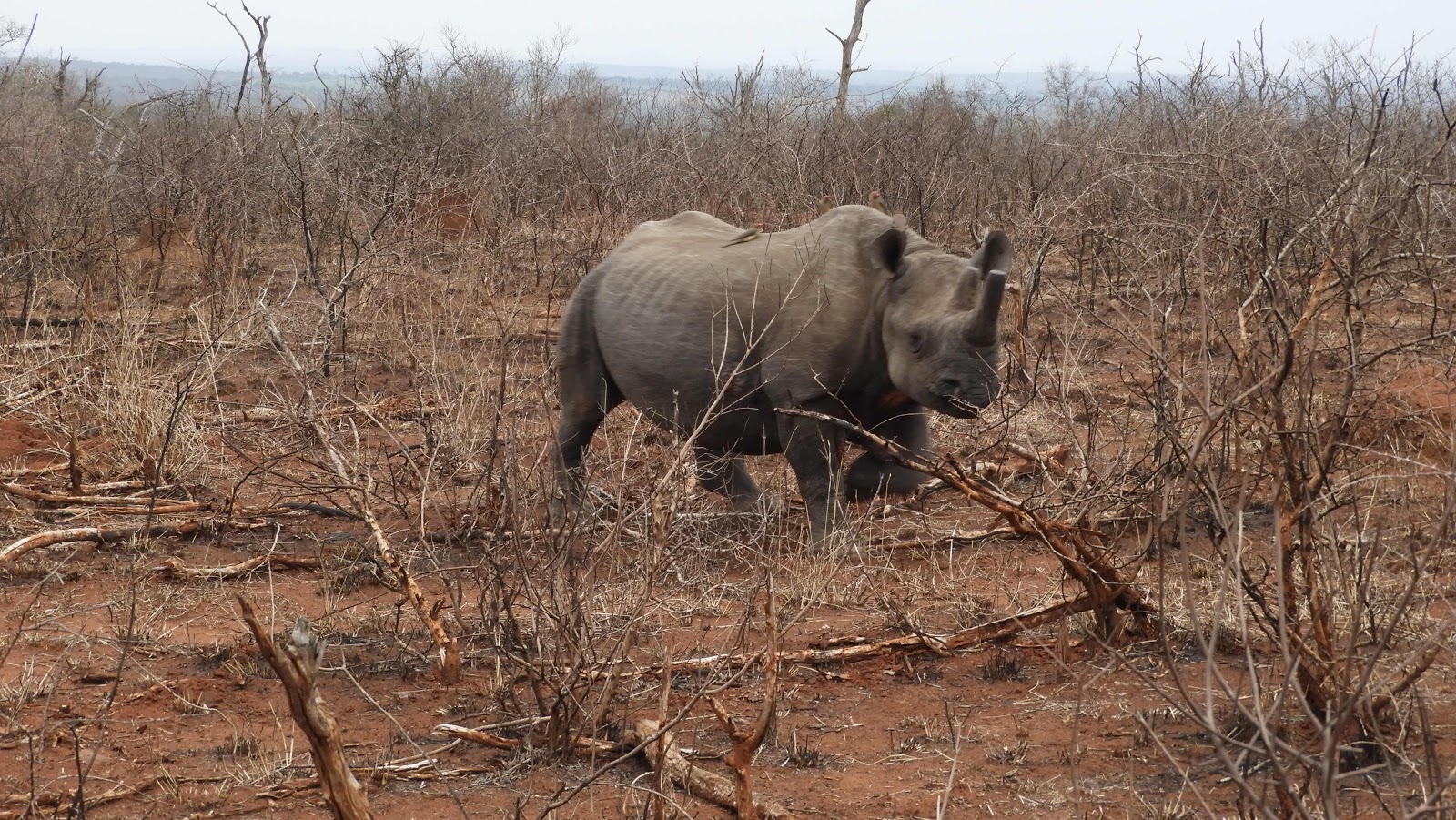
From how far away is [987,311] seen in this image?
595cm

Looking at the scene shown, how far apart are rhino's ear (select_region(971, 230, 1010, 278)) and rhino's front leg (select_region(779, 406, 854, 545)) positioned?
36.8 inches

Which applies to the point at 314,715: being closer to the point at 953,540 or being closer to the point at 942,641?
the point at 942,641

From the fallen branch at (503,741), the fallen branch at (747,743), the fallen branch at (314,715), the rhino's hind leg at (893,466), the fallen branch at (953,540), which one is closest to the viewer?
the fallen branch at (314,715)

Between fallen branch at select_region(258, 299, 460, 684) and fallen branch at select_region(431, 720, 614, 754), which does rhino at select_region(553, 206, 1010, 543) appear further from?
fallen branch at select_region(431, 720, 614, 754)

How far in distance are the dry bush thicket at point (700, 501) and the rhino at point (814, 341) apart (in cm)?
35

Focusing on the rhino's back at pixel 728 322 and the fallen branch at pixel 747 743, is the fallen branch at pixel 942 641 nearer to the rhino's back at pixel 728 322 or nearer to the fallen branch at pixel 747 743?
the fallen branch at pixel 747 743

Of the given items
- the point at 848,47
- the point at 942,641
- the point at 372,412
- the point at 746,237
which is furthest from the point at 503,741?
the point at 848,47

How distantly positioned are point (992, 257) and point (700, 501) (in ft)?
5.65

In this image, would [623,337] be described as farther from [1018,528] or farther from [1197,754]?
[1197,754]

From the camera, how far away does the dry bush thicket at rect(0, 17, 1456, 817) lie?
13.3 ft

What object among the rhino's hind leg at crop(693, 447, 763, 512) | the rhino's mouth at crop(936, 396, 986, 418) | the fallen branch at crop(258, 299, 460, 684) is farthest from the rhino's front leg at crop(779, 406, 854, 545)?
the fallen branch at crop(258, 299, 460, 684)

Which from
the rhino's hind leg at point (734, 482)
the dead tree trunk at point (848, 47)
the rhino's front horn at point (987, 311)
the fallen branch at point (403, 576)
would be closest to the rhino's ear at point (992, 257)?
the rhino's front horn at point (987, 311)

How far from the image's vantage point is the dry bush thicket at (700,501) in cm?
406

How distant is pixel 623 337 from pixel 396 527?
143 cm
